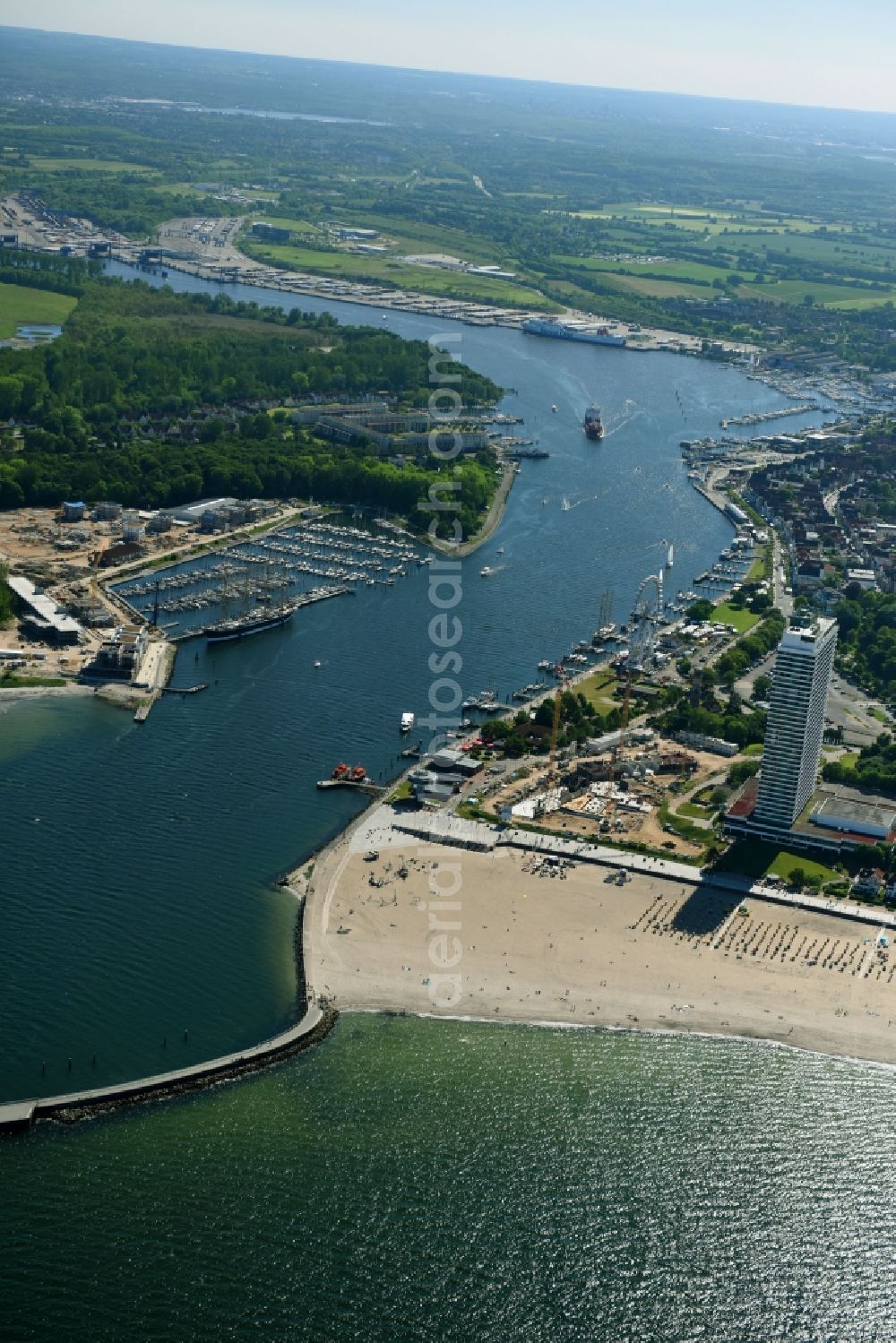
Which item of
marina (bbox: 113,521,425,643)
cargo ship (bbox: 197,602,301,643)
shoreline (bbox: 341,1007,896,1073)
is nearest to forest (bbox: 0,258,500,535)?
marina (bbox: 113,521,425,643)

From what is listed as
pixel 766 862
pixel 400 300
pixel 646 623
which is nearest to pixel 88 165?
pixel 400 300

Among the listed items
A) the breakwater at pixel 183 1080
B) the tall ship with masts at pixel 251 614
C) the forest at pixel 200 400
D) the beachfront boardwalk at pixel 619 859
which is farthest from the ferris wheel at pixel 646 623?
the breakwater at pixel 183 1080

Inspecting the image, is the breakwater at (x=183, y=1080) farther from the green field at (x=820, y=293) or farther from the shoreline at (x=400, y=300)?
the green field at (x=820, y=293)

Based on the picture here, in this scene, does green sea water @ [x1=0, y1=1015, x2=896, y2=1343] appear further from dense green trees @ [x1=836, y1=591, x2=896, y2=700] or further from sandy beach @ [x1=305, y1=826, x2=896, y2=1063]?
dense green trees @ [x1=836, y1=591, x2=896, y2=700]

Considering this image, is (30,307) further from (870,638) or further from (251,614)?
(870,638)

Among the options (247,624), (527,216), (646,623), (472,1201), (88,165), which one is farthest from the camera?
(88,165)

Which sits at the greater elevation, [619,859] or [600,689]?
[600,689]

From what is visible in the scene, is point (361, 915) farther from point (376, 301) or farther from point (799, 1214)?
point (376, 301)
